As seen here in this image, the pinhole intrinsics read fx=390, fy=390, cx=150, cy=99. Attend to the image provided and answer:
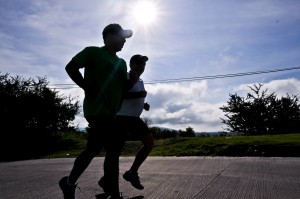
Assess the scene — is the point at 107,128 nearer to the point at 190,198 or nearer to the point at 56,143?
the point at 190,198

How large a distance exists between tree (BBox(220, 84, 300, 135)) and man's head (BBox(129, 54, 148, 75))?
91.1 feet

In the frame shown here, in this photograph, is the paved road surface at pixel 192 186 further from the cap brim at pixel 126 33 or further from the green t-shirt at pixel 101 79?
the cap brim at pixel 126 33

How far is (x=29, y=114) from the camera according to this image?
23.4 m

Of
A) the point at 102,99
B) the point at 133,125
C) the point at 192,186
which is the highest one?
the point at 102,99

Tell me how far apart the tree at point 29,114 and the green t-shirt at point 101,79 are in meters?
19.6

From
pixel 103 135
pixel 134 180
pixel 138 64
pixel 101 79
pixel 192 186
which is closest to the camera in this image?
pixel 103 135

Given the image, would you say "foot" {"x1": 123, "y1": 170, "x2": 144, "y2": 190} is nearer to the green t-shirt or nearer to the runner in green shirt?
the runner in green shirt

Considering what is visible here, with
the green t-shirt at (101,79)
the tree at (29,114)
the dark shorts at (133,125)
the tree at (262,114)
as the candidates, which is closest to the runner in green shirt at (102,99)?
the green t-shirt at (101,79)

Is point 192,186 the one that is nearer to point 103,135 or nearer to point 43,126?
point 103,135

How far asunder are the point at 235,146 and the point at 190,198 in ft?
27.1

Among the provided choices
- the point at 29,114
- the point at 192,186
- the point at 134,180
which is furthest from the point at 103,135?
the point at 29,114

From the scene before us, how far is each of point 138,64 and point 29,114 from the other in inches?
795

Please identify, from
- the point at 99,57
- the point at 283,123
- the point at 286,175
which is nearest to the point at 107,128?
the point at 99,57

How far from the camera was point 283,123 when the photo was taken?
1231 inches
